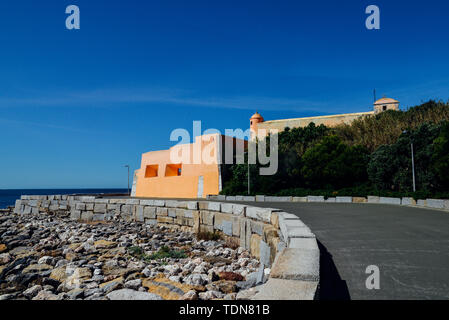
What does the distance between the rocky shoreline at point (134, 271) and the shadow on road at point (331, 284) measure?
1051 millimetres

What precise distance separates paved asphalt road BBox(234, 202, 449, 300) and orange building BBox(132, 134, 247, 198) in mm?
21748

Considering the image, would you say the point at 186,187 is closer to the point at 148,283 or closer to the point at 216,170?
the point at 216,170

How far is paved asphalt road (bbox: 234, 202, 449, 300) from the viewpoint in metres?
3.38

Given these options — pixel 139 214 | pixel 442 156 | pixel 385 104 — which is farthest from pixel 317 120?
pixel 139 214

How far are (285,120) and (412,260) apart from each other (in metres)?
44.4

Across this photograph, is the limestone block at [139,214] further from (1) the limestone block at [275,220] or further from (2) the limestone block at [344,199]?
(2) the limestone block at [344,199]

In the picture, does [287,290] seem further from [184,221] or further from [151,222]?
[151,222]

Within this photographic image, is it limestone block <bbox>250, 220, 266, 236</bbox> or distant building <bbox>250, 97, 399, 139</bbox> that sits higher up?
distant building <bbox>250, 97, 399, 139</bbox>

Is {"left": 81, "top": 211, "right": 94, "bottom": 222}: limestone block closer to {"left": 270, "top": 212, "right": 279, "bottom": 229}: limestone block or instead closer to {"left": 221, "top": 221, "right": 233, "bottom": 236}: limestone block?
{"left": 221, "top": 221, "right": 233, "bottom": 236}: limestone block

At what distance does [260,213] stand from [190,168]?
23758 millimetres

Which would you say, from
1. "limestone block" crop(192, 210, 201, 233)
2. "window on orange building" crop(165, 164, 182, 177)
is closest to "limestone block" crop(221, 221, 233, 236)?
"limestone block" crop(192, 210, 201, 233)

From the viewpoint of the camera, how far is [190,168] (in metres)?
31.7

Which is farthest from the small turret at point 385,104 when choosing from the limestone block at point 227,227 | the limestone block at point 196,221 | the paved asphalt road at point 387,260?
the paved asphalt road at point 387,260
